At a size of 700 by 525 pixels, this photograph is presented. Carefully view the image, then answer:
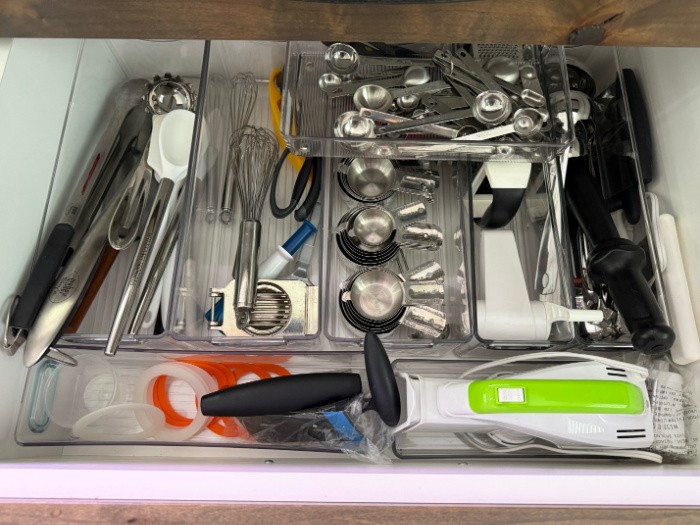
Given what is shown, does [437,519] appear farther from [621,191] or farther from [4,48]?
[4,48]

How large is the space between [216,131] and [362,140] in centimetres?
22

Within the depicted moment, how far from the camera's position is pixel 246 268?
657 mm

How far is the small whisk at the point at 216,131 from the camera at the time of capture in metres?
0.74

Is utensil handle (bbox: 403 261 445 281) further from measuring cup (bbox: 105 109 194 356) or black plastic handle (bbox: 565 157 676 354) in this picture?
measuring cup (bbox: 105 109 194 356)

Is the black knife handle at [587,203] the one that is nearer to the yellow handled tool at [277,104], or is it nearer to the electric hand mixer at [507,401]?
the electric hand mixer at [507,401]

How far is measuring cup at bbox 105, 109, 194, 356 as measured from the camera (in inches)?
24.8

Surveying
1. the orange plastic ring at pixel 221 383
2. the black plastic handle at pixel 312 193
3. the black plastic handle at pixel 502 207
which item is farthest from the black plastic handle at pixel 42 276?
the black plastic handle at pixel 502 207

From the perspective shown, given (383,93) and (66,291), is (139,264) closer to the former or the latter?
(66,291)

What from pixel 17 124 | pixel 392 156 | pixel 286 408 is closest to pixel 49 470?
pixel 286 408

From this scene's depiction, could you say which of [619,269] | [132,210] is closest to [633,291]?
[619,269]

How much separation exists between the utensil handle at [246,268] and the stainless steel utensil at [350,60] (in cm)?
21

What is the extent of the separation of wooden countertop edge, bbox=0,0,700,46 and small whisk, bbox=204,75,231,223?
8.4 inches

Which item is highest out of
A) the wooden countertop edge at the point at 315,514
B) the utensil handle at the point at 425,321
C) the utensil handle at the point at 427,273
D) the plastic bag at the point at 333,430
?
the utensil handle at the point at 427,273

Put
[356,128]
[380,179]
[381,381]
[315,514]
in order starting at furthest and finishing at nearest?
[380,179] < [356,128] < [381,381] < [315,514]
